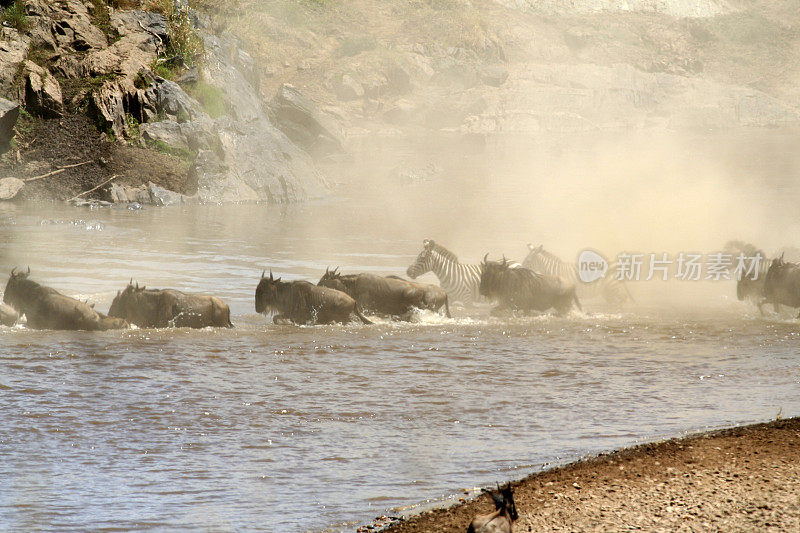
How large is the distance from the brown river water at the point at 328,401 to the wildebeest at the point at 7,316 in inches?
23.8

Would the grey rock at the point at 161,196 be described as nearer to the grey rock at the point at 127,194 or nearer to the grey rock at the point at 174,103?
the grey rock at the point at 127,194

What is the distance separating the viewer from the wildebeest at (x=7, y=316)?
43.3 ft

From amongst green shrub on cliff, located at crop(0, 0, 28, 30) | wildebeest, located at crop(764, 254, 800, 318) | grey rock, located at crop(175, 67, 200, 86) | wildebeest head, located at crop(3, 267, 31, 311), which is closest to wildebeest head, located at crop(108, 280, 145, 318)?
wildebeest head, located at crop(3, 267, 31, 311)

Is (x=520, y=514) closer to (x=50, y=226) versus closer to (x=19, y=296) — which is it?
(x=19, y=296)

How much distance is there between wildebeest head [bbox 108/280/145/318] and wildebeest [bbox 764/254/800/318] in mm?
9811

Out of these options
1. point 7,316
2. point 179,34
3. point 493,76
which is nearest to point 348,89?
point 493,76

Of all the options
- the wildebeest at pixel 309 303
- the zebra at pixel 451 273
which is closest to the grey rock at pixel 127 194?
the zebra at pixel 451 273

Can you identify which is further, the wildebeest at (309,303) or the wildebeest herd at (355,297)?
the wildebeest at (309,303)

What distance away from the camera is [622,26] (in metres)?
81.7

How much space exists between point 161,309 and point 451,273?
5.23 m

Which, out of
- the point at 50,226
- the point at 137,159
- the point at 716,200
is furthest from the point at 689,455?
the point at 716,200

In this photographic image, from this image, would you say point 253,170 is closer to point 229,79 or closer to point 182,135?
point 182,135

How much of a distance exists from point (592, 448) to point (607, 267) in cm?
901

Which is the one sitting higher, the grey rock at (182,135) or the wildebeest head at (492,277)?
the grey rock at (182,135)
